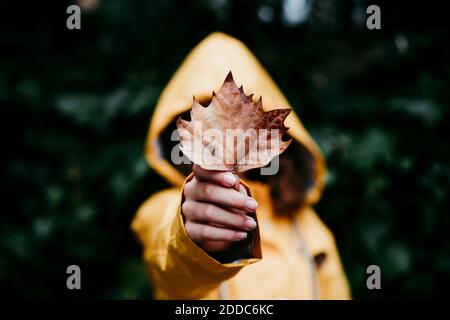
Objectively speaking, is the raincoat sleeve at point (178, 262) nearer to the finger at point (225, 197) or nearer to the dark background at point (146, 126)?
the finger at point (225, 197)

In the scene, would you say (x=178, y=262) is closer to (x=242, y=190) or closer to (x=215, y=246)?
(x=215, y=246)

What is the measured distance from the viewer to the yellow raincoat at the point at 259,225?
1.12 meters

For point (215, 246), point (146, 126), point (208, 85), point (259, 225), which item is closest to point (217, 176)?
point (215, 246)

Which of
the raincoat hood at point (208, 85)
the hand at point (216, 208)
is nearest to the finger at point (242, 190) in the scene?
the hand at point (216, 208)

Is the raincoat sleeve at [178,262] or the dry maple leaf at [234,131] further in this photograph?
the raincoat sleeve at [178,262]

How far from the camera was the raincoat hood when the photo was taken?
129 centimetres

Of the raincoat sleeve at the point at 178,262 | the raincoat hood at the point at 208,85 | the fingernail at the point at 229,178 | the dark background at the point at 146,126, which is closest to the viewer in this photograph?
the fingernail at the point at 229,178

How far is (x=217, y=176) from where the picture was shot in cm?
69

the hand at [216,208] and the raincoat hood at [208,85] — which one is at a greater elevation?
the raincoat hood at [208,85]

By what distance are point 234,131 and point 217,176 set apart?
8cm

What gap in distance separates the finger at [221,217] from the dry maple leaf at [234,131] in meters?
0.08

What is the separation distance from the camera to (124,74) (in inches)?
91.5

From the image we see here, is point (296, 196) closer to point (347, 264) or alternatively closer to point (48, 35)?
point (347, 264)

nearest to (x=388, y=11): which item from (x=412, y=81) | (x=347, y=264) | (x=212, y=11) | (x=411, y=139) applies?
(x=412, y=81)
